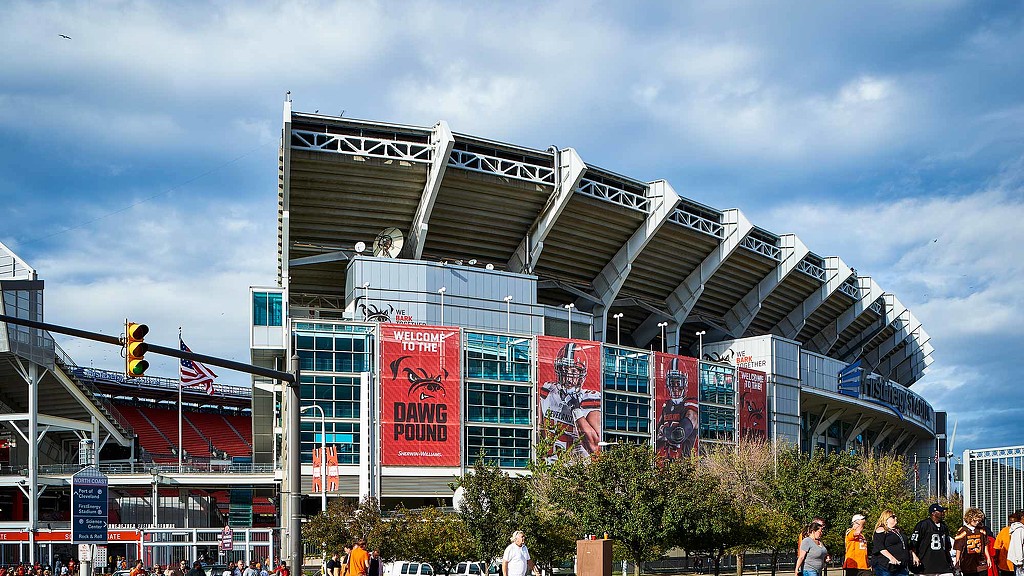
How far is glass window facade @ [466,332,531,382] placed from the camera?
227 ft

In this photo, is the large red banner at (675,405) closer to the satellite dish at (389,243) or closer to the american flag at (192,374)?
the satellite dish at (389,243)

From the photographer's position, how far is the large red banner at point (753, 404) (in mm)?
82750

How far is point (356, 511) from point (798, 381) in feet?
178

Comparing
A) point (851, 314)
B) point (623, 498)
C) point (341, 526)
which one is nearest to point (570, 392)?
point (623, 498)

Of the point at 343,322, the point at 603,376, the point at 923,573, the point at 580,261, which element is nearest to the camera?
the point at 923,573

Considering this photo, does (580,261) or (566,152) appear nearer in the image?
(566,152)

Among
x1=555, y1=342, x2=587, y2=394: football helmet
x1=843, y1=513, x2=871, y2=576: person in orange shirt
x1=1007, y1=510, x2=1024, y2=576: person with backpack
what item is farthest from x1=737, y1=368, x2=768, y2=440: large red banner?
x1=843, y1=513, x2=871, y2=576: person in orange shirt

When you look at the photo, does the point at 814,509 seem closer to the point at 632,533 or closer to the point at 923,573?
the point at 632,533

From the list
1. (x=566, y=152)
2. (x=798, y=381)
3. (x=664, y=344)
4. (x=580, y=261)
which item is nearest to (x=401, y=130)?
(x=566, y=152)

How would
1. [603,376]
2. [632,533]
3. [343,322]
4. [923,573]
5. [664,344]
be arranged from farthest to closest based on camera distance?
[664,344] < [603,376] < [343,322] < [632,533] < [923,573]

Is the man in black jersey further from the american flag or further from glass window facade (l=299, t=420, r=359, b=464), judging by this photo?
Answer: the american flag

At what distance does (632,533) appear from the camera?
41.3 m

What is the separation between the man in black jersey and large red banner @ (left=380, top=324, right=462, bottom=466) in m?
48.9

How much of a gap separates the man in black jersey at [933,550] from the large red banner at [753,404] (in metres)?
63.3
